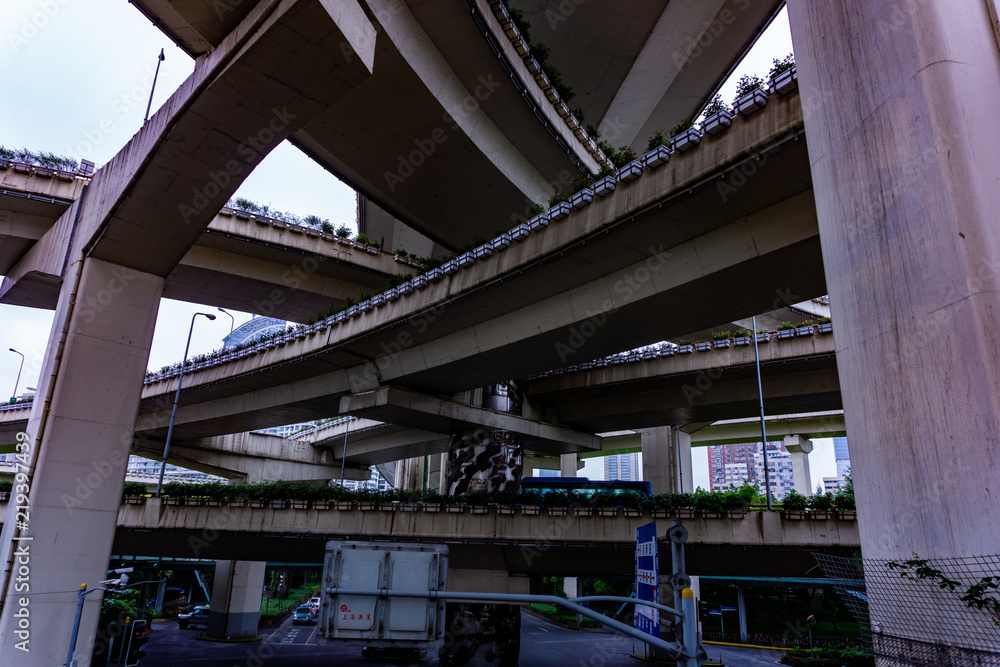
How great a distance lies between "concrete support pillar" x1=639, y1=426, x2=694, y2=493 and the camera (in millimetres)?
40125

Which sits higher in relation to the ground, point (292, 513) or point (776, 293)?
point (776, 293)

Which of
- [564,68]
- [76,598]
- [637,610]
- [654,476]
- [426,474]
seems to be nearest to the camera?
[637,610]

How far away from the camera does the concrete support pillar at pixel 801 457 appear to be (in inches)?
1805

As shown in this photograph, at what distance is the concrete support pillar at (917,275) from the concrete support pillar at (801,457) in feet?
131

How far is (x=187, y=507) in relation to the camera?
2628cm

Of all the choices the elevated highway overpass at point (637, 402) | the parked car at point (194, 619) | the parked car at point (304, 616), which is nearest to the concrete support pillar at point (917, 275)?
the elevated highway overpass at point (637, 402)

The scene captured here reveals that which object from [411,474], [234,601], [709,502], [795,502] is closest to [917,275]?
[709,502]

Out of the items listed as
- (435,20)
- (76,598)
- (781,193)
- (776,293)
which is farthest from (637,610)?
(435,20)

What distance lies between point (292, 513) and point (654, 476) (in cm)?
2402

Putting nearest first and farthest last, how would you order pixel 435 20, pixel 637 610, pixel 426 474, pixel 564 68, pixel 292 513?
pixel 637 610 → pixel 435 20 → pixel 292 513 → pixel 564 68 → pixel 426 474

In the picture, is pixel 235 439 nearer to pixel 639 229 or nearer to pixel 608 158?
pixel 608 158

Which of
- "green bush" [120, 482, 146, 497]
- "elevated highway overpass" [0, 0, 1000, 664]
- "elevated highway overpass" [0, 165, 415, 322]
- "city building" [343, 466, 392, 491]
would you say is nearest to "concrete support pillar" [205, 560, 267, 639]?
"city building" [343, 466, 392, 491]

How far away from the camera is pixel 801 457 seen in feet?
152

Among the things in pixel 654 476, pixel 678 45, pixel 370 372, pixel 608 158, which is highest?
pixel 678 45
